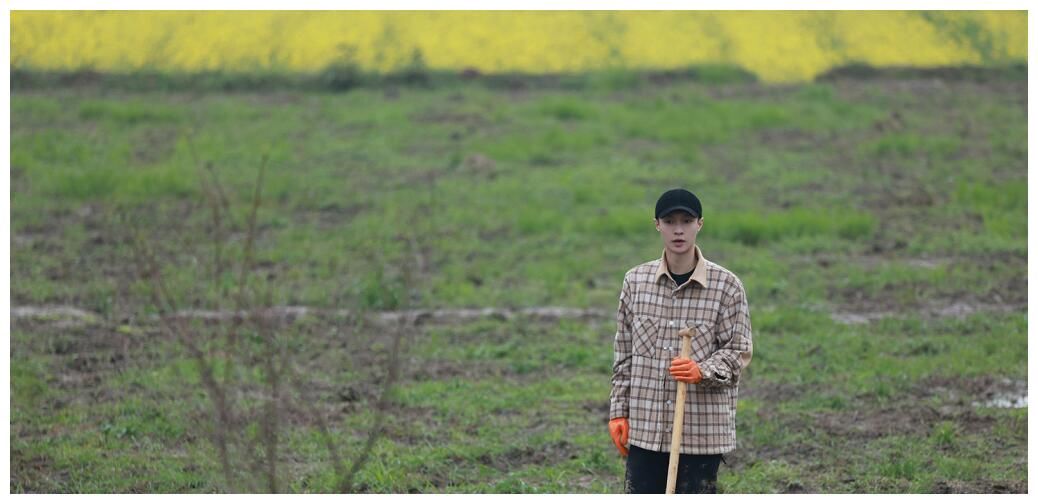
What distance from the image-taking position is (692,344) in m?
4.27

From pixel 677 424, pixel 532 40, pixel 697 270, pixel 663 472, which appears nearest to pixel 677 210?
pixel 697 270

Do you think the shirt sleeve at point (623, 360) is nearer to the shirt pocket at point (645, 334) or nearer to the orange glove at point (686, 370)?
the shirt pocket at point (645, 334)

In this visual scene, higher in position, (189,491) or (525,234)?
(525,234)

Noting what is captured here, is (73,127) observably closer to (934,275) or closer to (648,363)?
(934,275)

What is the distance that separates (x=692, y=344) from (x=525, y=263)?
6652 mm

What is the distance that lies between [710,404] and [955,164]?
33.4 ft

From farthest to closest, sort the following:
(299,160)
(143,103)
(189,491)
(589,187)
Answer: (143,103), (299,160), (589,187), (189,491)

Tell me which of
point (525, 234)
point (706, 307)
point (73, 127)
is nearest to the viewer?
point (706, 307)

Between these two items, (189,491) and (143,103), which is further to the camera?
(143,103)

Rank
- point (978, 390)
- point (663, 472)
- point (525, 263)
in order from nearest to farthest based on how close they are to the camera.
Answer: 1. point (663, 472)
2. point (978, 390)
3. point (525, 263)

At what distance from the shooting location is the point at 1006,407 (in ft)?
23.8

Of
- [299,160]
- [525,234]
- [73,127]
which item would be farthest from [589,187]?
[73,127]

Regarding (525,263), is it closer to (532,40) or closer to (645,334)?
(532,40)

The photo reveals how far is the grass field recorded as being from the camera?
6645mm
